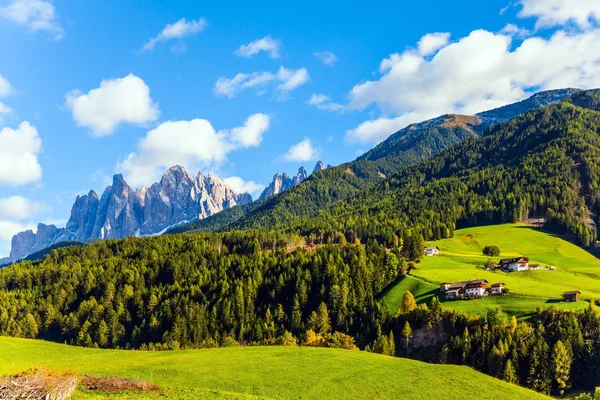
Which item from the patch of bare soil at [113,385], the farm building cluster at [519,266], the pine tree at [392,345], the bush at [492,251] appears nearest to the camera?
the patch of bare soil at [113,385]

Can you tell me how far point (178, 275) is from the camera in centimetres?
16712

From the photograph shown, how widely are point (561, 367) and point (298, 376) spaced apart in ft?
161

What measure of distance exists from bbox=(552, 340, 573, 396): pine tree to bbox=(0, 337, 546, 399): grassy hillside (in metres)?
21.3

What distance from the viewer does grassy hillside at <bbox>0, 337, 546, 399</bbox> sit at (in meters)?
56.8

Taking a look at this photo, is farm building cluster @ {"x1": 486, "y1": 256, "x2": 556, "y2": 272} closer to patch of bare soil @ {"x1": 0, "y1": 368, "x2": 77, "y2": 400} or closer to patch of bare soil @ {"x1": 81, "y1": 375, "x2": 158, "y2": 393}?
patch of bare soil @ {"x1": 81, "y1": 375, "x2": 158, "y2": 393}

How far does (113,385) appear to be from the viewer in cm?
5062

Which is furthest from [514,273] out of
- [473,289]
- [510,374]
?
[510,374]

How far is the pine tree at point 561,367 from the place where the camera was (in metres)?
76.7

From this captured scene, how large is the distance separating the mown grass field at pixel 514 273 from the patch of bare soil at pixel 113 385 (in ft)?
248

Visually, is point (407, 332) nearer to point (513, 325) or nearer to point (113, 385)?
point (513, 325)

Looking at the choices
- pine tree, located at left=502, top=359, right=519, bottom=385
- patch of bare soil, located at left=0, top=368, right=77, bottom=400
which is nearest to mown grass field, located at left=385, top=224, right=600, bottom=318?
pine tree, located at left=502, top=359, right=519, bottom=385

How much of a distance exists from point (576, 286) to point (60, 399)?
4609 inches

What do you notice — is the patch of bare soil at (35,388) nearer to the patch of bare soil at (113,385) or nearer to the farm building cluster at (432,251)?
the patch of bare soil at (113,385)

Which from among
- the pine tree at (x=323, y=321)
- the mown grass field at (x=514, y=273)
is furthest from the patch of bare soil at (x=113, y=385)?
the mown grass field at (x=514, y=273)
